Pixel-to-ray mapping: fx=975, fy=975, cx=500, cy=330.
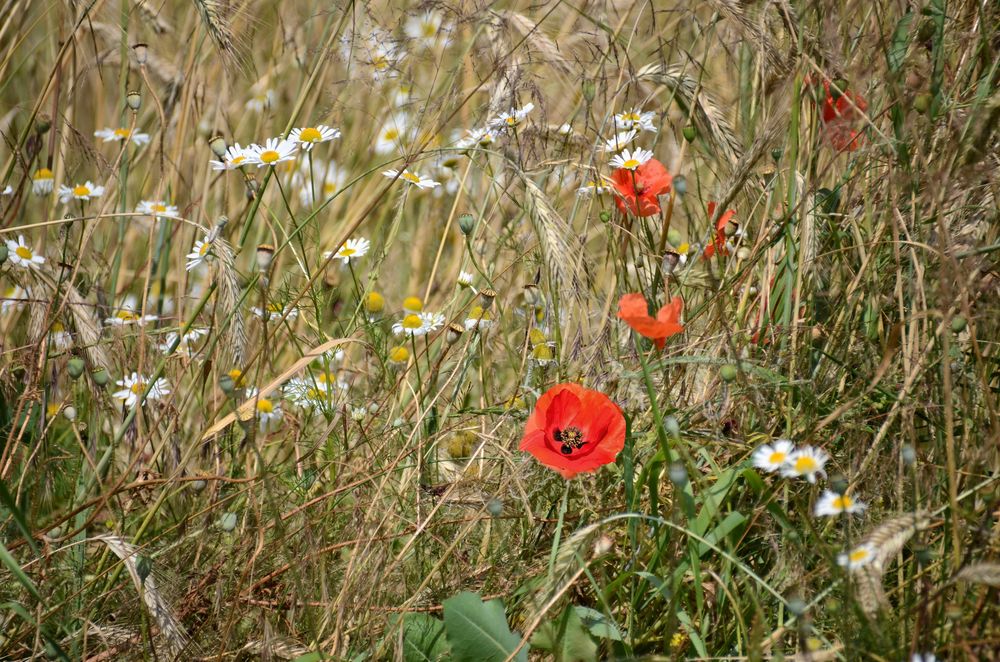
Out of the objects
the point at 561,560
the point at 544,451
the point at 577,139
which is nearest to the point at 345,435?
the point at 544,451

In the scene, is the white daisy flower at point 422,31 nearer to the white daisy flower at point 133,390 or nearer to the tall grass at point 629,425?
the tall grass at point 629,425

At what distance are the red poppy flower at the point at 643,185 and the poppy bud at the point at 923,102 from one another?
43 centimetres

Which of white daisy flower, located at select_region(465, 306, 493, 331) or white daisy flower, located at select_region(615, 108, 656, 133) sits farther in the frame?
white daisy flower, located at select_region(615, 108, 656, 133)

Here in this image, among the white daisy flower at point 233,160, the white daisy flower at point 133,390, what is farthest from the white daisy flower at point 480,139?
the white daisy flower at point 133,390

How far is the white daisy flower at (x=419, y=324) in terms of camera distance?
1.96 metres

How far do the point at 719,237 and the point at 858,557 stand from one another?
2.54 feet

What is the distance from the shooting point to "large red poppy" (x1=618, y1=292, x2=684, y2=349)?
1.33m

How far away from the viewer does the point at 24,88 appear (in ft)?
11.6

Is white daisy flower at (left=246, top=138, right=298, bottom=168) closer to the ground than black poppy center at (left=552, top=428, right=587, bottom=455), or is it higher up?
higher up

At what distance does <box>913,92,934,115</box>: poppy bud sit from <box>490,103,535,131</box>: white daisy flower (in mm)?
695

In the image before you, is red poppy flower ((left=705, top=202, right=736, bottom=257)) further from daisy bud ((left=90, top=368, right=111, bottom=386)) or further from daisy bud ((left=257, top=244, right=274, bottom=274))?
daisy bud ((left=90, top=368, right=111, bottom=386))

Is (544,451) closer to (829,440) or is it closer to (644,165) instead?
(829,440)

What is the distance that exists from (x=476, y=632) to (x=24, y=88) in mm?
3071

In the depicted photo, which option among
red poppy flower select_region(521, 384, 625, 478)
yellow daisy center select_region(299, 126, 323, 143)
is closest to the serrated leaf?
red poppy flower select_region(521, 384, 625, 478)
